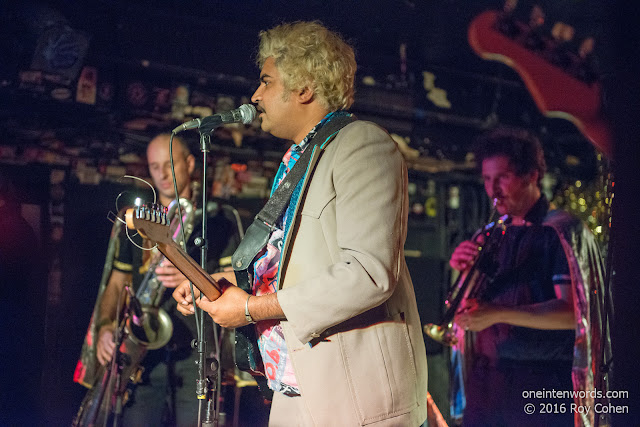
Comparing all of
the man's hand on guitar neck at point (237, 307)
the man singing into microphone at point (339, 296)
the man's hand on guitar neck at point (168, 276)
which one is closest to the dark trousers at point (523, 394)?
the man's hand on guitar neck at point (168, 276)

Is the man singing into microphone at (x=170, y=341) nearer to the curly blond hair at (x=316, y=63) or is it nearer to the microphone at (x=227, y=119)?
the microphone at (x=227, y=119)

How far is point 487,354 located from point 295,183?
8.81ft

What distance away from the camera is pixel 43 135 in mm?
4176

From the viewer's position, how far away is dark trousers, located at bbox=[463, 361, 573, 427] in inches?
156

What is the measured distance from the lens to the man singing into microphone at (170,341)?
403 cm

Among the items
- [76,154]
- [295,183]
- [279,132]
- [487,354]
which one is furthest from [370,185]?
[76,154]

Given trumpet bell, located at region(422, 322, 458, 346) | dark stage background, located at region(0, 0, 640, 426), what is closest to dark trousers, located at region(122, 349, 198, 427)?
dark stage background, located at region(0, 0, 640, 426)

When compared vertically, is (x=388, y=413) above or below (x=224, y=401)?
above

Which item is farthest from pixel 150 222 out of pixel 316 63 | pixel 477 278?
pixel 477 278

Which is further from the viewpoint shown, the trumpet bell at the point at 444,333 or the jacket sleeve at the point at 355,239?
the trumpet bell at the point at 444,333

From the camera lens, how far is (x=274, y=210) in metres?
1.92

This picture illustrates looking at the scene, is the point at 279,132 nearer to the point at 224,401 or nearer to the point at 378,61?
the point at 224,401

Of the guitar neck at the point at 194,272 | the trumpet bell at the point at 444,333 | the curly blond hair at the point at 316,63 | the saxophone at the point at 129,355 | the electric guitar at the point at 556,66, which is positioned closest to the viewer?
the guitar neck at the point at 194,272

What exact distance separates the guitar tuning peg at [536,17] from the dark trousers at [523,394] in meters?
2.41
